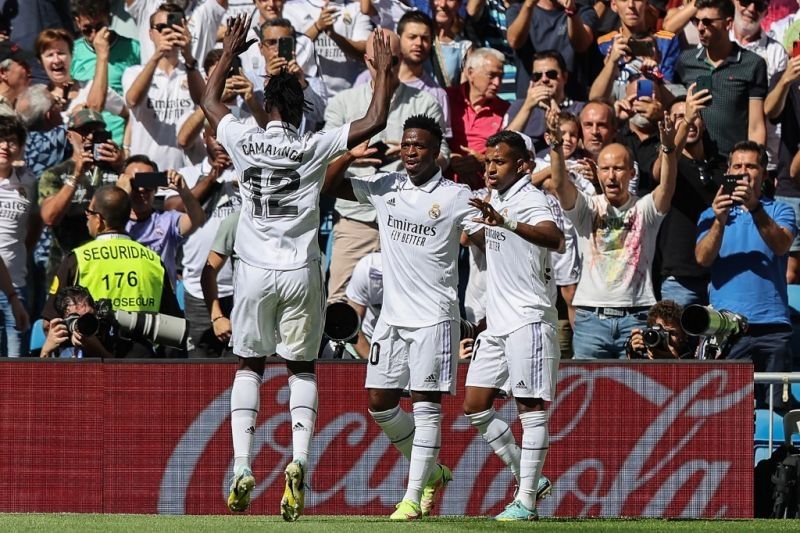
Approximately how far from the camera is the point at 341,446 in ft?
32.6

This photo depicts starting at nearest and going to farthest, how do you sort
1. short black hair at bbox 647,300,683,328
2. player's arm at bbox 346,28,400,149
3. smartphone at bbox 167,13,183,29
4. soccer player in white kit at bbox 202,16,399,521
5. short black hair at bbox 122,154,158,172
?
player's arm at bbox 346,28,400,149
soccer player in white kit at bbox 202,16,399,521
short black hair at bbox 647,300,683,328
short black hair at bbox 122,154,158,172
smartphone at bbox 167,13,183,29

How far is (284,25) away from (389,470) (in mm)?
4428

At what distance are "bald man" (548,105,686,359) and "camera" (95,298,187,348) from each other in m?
3.07

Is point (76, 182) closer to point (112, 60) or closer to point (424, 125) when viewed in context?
point (112, 60)

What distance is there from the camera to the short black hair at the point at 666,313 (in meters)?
10.4

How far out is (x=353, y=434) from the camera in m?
9.95

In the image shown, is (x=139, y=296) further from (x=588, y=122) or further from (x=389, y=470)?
(x=588, y=122)

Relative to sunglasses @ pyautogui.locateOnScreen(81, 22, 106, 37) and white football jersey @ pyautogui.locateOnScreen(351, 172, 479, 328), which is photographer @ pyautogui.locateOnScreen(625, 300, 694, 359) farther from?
sunglasses @ pyautogui.locateOnScreen(81, 22, 106, 37)

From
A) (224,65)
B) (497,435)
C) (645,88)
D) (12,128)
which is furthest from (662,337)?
(12,128)

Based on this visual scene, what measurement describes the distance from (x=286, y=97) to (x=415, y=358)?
68.3 inches

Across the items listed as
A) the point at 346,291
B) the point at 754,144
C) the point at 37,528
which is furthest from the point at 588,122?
the point at 37,528

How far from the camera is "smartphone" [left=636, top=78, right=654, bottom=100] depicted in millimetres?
12273

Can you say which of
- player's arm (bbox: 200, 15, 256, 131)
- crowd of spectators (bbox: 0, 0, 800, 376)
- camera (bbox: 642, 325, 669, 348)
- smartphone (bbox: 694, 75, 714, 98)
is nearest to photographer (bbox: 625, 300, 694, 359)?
camera (bbox: 642, 325, 669, 348)

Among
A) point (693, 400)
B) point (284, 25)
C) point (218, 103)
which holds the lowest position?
point (693, 400)
